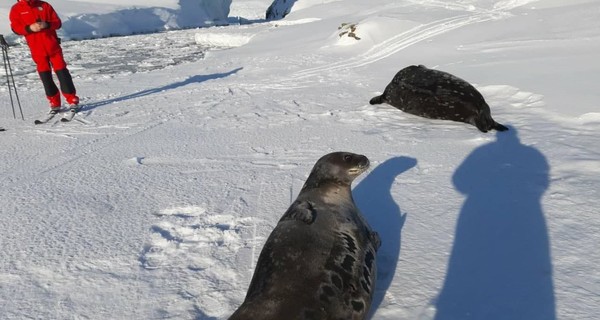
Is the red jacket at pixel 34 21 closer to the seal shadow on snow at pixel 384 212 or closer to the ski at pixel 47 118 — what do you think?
the ski at pixel 47 118

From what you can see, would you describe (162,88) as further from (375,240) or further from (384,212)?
(375,240)

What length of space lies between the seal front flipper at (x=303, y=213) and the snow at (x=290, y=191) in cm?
34

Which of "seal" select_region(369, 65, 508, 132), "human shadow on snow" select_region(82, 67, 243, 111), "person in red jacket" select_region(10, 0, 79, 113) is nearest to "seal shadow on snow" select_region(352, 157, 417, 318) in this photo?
"seal" select_region(369, 65, 508, 132)

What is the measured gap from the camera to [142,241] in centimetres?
241

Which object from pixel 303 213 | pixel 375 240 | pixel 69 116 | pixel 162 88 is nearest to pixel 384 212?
pixel 375 240

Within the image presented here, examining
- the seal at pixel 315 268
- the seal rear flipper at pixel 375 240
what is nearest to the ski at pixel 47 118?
the seal at pixel 315 268

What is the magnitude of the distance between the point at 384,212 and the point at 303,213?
810mm

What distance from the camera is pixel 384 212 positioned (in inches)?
103

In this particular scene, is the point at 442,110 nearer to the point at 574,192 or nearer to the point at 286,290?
the point at 574,192

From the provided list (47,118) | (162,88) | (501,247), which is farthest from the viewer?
(162,88)

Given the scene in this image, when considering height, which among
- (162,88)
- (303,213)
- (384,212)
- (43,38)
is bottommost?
(384,212)

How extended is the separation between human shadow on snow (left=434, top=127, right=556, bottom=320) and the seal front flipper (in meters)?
0.62

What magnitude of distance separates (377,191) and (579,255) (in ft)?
3.93

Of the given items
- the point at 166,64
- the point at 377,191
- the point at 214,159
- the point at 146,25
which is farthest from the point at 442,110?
the point at 146,25
